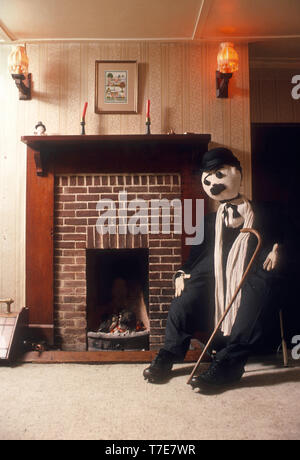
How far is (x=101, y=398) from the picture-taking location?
5.84 ft

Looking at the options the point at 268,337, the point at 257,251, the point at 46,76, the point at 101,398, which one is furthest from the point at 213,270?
the point at 46,76

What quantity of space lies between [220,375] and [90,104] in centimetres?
217

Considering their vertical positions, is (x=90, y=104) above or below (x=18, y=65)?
below

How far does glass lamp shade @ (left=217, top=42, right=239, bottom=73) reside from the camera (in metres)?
2.44

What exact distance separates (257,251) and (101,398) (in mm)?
1236

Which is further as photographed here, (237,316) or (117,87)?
(117,87)

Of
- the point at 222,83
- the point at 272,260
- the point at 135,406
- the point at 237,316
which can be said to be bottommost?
the point at 135,406

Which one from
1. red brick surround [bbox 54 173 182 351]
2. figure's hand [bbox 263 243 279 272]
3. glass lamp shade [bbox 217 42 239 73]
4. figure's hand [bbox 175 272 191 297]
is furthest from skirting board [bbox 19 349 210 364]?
glass lamp shade [bbox 217 42 239 73]

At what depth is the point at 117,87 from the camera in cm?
261

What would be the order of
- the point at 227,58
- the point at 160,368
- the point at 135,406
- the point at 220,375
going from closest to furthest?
the point at 135,406 → the point at 220,375 → the point at 160,368 → the point at 227,58

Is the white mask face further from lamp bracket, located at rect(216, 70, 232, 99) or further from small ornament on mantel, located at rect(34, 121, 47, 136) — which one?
small ornament on mantel, located at rect(34, 121, 47, 136)

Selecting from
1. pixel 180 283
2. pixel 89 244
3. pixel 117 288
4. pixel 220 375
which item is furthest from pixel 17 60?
pixel 220 375

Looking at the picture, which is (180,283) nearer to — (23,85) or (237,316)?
(237,316)

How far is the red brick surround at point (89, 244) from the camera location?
2.54m
